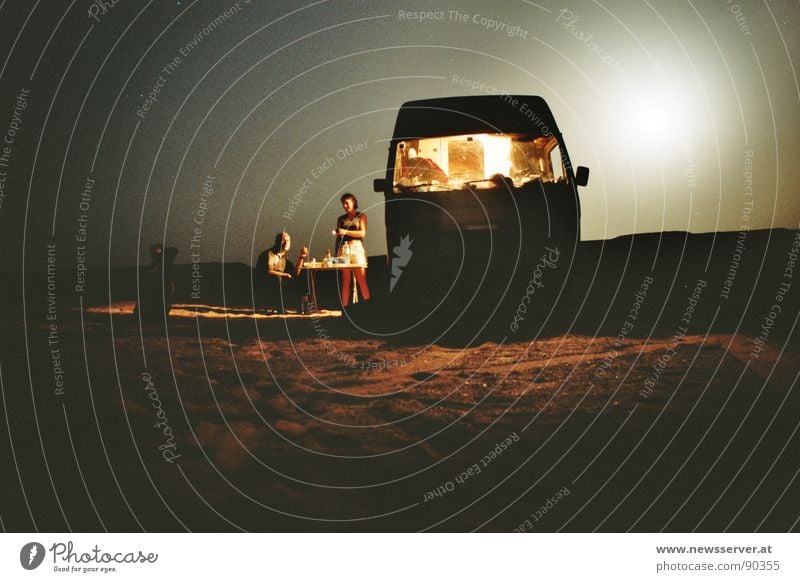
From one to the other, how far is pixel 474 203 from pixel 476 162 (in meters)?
0.41

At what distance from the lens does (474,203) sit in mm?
6695

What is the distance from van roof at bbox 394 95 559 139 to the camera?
6.64 metres

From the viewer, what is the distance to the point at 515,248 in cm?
670

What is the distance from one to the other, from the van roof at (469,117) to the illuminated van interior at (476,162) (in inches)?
2.6

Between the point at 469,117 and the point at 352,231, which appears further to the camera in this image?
the point at 469,117

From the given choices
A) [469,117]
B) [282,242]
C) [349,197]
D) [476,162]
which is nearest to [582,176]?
[476,162]

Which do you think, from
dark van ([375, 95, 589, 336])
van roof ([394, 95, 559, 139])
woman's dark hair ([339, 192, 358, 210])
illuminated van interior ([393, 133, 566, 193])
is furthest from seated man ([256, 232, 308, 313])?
van roof ([394, 95, 559, 139])

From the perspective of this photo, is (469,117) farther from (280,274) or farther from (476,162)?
(280,274)

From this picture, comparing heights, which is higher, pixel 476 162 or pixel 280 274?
pixel 476 162

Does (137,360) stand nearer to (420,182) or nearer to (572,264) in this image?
(420,182)

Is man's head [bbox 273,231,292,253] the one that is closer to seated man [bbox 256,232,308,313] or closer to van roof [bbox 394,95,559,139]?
seated man [bbox 256,232,308,313]

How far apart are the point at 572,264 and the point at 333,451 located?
9.18ft

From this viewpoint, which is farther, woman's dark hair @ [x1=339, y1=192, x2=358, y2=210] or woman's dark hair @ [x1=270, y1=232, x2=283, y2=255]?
woman's dark hair @ [x1=339, y1=192, x2=358, y2=210]

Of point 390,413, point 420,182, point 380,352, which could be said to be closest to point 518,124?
point 420,182
